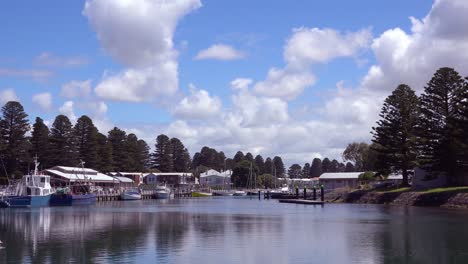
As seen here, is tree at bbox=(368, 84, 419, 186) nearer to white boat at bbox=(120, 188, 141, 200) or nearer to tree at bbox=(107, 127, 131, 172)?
white boat at bbox=(120, 188, 141, 200)

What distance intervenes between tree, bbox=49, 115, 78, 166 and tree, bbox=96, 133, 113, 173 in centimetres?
937

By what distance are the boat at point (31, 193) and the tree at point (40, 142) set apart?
30.0m

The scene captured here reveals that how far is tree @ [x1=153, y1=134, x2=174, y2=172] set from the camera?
18888 centimetres

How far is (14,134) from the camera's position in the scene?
113 meters

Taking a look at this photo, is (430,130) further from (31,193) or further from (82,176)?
(82,176)

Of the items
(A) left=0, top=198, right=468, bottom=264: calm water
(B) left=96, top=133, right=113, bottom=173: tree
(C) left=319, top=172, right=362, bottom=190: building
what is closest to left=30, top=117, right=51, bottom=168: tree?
(B) left=96, top=133, right=113, bottom=173: tree

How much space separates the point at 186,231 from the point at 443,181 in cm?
4952

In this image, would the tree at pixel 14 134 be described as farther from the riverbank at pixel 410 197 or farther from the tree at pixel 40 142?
the riverbank at pixel 410 197

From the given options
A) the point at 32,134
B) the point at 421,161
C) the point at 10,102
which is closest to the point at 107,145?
the point at 32,134

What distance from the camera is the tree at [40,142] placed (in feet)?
397

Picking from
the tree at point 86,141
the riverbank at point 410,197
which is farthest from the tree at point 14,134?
the riverbank at point 410,197

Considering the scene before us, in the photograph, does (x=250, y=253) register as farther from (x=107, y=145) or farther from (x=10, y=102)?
(x=107, y=145)

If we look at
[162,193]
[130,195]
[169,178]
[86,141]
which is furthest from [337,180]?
[86,141]

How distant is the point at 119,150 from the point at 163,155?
1535 inches
